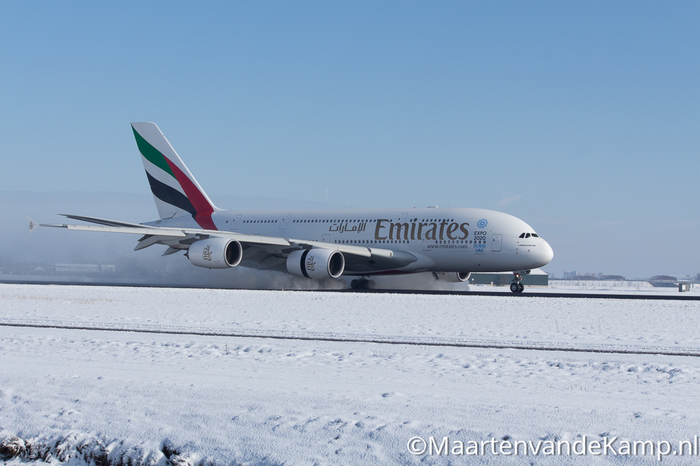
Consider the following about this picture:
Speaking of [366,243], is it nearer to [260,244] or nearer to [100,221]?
[260,244]

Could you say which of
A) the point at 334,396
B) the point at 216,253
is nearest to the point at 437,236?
the point at 216,253

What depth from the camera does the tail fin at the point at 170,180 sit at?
38938 millimetres

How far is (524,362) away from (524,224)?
70.0 feet

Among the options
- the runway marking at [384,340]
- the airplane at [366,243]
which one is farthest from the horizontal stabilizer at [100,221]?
the runway marking at [384,340]

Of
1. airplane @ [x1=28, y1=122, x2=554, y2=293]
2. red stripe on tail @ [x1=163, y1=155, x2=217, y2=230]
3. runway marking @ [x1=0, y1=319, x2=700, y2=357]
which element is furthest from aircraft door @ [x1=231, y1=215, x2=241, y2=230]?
runway marking @ [x1=0, y1=319, x2=700, y2=357]

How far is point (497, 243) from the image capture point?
96.2 ft

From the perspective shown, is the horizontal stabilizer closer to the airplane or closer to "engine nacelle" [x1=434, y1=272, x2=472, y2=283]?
the airplane

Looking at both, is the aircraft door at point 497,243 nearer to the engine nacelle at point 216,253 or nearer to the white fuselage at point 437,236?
the white fuselage at point 437,236

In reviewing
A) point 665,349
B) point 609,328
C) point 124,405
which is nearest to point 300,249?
point 609,328

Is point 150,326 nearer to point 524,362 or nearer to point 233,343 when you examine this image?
point 233,343

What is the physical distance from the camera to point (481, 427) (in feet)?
19.6

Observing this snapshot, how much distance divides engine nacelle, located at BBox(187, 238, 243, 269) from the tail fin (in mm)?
8462

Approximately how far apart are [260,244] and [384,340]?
67.5 feet

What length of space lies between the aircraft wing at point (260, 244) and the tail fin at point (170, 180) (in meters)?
5.85
